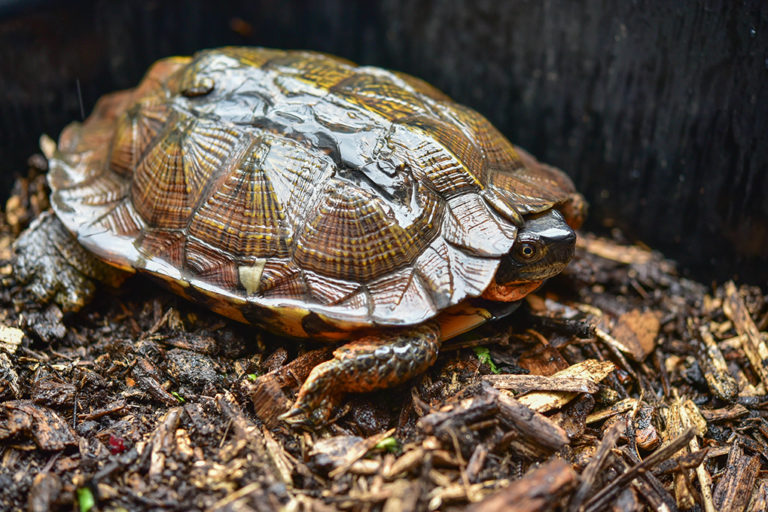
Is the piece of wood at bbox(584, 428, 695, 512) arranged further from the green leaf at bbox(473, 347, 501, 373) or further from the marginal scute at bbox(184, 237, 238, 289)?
the marginal scute at bbox(184, 237, 238, 289)

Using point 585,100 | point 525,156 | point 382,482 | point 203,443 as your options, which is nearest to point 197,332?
point 203,443

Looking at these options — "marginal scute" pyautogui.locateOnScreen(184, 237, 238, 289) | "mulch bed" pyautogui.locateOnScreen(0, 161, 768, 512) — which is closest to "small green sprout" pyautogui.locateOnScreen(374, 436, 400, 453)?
"mulch bed" pyautogui.locateOnScreen(0, 161, 768, 512)

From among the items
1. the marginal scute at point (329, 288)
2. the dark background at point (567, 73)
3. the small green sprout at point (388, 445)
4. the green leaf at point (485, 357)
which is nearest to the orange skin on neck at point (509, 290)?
the green leaf at point (485, 357)

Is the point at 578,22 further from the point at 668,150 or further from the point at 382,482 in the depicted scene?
the point at 382,482

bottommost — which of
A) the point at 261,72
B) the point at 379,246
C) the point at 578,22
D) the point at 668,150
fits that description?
the point at 379,246

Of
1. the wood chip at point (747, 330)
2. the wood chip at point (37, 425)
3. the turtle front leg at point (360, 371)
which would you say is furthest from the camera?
the wood chip at point (747, 330)

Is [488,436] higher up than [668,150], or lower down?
lower down

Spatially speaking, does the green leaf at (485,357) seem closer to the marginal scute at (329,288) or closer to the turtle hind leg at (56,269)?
the marginal scute at (329,288)
